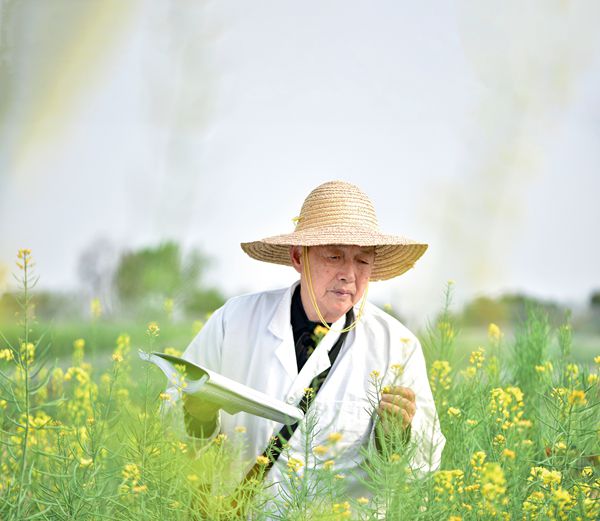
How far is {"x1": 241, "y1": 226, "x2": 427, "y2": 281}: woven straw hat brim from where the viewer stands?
2729 mm

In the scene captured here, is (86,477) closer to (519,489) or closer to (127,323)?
(519,489)

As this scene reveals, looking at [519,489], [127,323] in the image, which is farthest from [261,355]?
[127,323]

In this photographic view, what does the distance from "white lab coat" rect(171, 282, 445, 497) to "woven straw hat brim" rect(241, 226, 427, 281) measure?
0.18 m

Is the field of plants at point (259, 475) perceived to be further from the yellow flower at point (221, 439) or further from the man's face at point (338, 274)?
the man's face at point (338, 274)

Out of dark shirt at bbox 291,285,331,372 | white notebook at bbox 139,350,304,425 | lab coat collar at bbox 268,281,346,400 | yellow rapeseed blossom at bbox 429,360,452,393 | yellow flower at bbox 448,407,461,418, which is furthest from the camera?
yellow rapeseed blossom at bbox 429,360,452,393

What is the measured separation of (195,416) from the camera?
2666 mm

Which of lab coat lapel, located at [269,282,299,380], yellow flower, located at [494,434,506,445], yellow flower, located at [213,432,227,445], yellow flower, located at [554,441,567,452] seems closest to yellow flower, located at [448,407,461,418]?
yellow flower, located at [494,434,506,445]

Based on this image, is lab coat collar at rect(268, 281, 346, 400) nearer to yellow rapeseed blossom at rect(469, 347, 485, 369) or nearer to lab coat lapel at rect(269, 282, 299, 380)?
lab coat lapel at rect(269, 282, 299, 380)

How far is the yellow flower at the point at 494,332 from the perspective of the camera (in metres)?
4.10

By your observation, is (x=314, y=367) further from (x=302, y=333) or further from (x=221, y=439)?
(x=221, y=439)

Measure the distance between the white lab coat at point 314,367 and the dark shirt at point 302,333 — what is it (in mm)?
52

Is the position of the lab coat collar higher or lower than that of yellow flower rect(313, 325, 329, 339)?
lower

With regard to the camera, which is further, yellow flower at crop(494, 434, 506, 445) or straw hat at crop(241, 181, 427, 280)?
straw hat at crop(241, 181, 427, 280)

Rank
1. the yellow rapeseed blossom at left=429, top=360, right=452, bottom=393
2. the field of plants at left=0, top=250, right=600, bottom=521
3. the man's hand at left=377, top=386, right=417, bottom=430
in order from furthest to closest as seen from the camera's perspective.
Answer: the yellow rapeseed blossom at left=429, top=360, right=452, bottom=393, the man's hand at left=377, top=386, right=417, bottom=430, the field of plants at left=0, top=250, right=600, bottom=521
